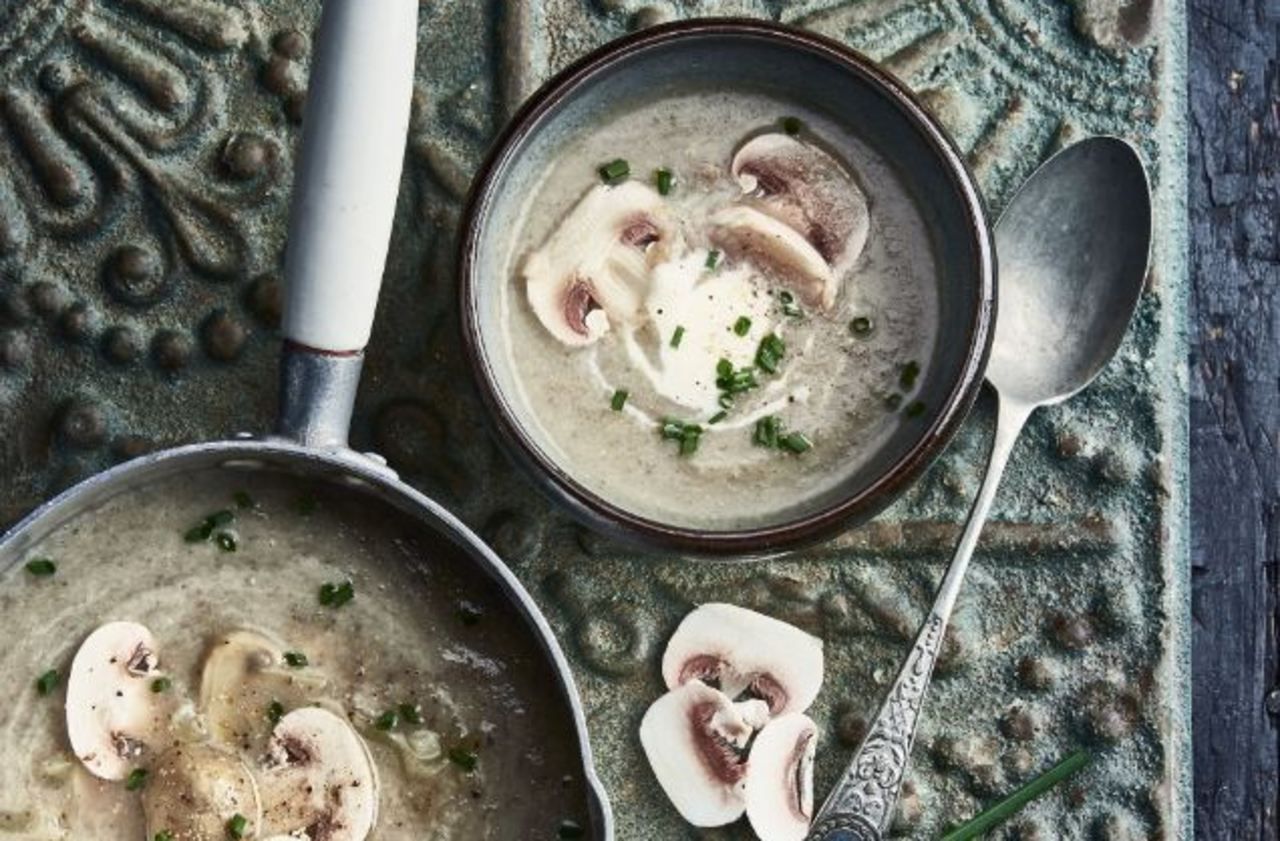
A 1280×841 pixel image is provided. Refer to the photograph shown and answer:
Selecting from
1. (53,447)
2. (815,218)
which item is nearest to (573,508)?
(815,218)

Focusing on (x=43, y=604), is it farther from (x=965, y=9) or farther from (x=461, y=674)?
(x=965, y=9)

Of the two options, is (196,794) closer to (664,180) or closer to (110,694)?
(110,694)

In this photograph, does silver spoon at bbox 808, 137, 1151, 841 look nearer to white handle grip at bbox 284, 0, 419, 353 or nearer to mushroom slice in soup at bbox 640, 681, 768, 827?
mushroom slice in soup at bbox 640, 681, 768, 827

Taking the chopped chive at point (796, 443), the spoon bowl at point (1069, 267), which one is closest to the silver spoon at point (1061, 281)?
the spoon bowl at point (1069, 267)

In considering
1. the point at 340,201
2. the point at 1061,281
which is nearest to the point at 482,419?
the point at 340,201

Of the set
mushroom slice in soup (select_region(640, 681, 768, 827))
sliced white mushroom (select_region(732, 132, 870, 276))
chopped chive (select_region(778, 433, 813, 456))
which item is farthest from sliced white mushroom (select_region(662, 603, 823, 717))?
sliced white mushroom (select_region(732, 132, 870, 276))
